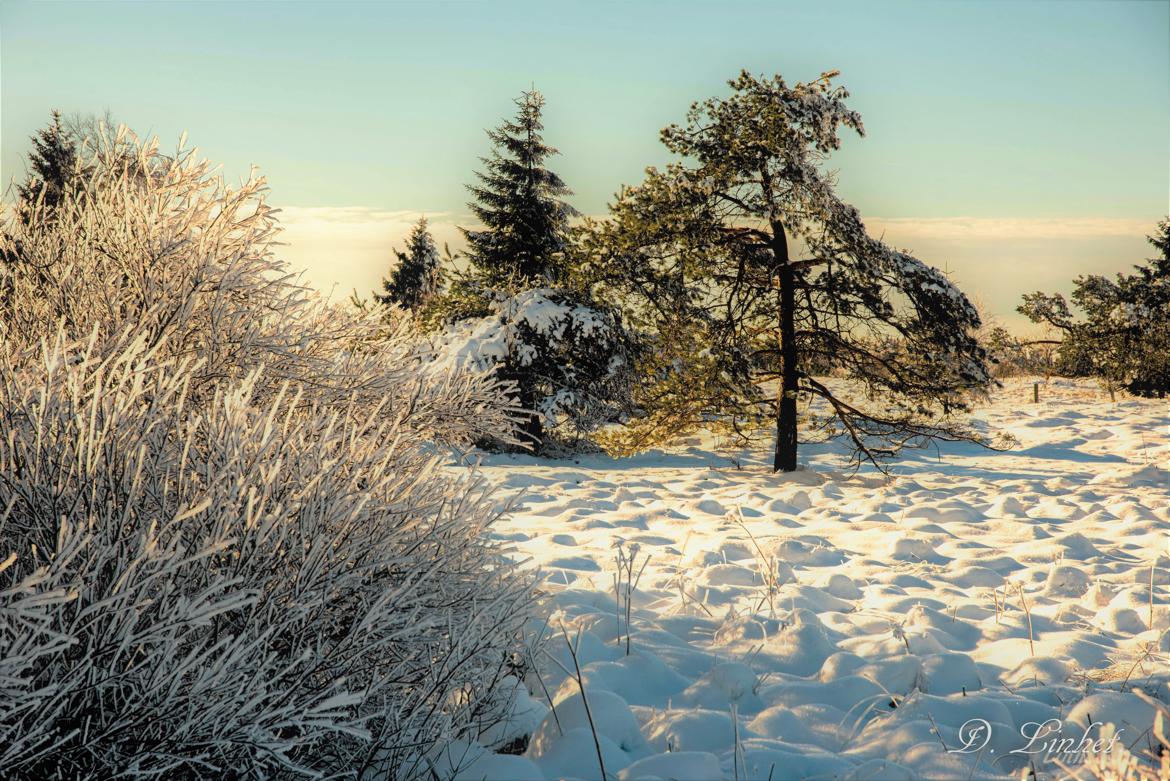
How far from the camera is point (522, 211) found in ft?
43.3

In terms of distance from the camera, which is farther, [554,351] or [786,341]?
[554,351]

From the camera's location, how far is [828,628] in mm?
4477

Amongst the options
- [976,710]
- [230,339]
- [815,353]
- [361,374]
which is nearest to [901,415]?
[815,353]

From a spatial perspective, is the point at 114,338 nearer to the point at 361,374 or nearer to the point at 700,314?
the point at 361,374

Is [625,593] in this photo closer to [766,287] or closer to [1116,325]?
[766,287]

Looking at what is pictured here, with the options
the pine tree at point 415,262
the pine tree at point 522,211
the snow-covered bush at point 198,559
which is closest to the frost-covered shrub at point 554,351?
the pine tree at point 522,211

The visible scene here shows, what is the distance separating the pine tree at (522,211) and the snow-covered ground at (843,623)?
4.94m

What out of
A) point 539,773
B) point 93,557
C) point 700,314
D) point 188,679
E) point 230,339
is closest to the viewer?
point 93,557

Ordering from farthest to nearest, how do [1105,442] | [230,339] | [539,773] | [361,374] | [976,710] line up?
[1105,442]
[361,374]
[230,339]
[976,710]
[539,773]

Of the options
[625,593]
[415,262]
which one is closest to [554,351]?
[625,593]

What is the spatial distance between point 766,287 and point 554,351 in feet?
12.0

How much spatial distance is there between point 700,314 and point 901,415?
10.2 ft

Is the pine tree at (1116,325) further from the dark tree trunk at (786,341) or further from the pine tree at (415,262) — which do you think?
the pine tree at (415,262)

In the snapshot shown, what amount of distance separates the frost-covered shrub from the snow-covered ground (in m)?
2.45
